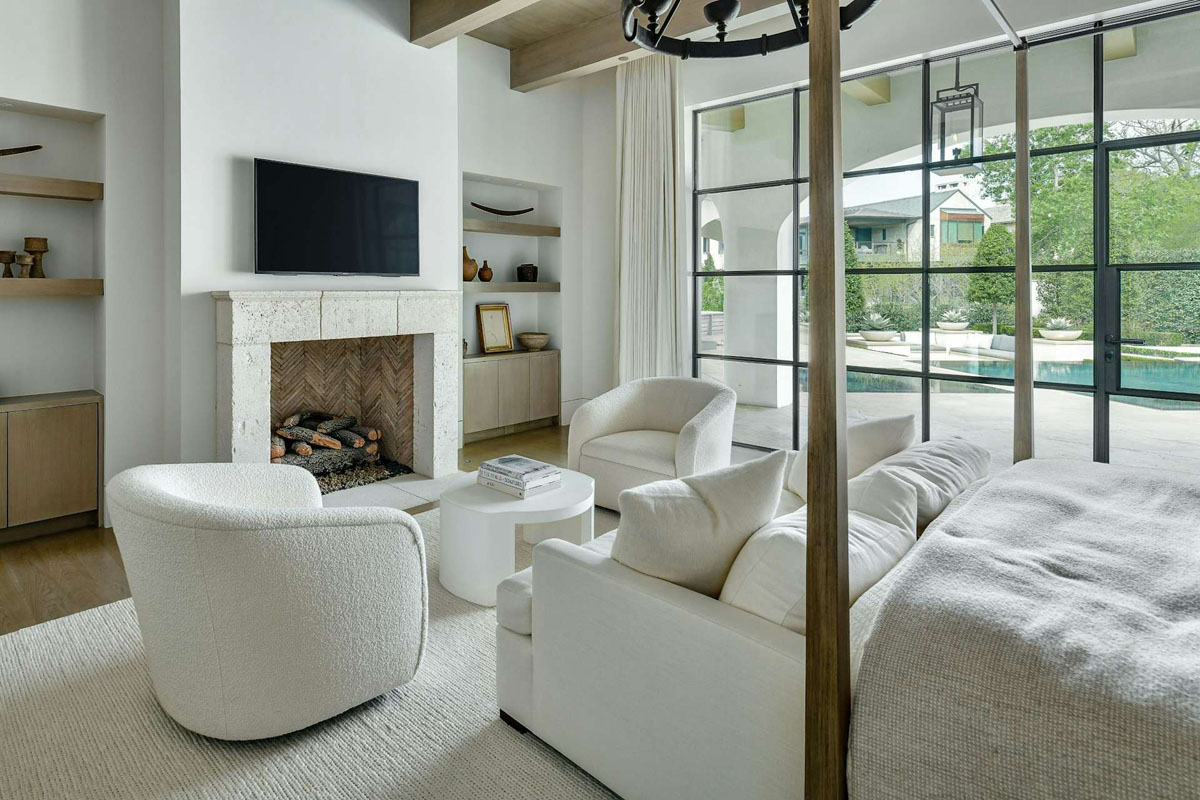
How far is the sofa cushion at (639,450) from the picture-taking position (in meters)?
3.53

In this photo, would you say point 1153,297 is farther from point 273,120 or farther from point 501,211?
point 273,120

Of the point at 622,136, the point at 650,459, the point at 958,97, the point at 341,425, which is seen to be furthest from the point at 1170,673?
the point at 622,136

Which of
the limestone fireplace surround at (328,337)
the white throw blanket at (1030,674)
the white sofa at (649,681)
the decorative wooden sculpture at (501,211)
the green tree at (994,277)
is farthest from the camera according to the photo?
the decorative wooden sculpture at (501,211)

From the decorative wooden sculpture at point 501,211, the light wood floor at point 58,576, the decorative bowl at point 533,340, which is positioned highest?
the decorative wooden sculpture at point 501,211

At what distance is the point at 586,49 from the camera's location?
487cm

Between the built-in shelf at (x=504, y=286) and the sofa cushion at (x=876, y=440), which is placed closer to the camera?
the sofa cushion at (x=876, y=440)

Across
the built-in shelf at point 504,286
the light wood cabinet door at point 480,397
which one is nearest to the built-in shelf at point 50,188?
the built-in shelf at point 504,286

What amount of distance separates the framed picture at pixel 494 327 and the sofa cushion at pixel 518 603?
3.97 meters

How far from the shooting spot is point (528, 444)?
5.48 meters

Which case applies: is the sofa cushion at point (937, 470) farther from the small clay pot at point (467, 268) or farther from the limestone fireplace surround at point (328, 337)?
the small clay pot at point (467, 268)

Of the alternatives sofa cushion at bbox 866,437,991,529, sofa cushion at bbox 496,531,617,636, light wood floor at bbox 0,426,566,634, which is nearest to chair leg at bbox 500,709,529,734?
sofa cushion at bbox 496,531,617,636

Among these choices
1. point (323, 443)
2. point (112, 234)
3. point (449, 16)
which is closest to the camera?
point (112, 234)

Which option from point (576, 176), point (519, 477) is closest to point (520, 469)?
point (519, 477)

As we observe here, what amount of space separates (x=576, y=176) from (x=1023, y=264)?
4.21m
